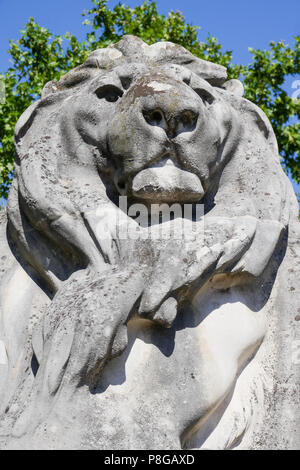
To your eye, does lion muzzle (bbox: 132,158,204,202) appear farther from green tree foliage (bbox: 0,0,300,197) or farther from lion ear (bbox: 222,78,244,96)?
green tree foliage (bbox: 0,0,300,197)

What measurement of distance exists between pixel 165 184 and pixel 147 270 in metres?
0.34

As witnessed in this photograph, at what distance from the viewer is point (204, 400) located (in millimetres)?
2432

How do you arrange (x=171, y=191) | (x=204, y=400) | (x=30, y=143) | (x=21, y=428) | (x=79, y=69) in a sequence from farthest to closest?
(x=79, y=69) → (x=30, y=143) → (x=171, y=191) → (x=204, y=400) → (x=21, y=428)

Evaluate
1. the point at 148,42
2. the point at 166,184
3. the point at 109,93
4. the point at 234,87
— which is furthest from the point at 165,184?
the point at 148,42

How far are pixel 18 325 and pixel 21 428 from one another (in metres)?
0.54

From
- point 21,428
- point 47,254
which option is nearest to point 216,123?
point 47,254

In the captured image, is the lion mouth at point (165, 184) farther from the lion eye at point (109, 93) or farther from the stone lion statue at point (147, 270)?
the lion eye at point (109, 93)

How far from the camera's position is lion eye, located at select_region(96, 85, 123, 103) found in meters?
2.85

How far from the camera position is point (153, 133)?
8.72ft

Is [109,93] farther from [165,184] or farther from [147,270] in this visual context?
[147,270]

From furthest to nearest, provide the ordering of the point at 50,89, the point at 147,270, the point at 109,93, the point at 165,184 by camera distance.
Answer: the point at 50,89 → the point at 109,93 → the point at 165,184 → the point at 147,270

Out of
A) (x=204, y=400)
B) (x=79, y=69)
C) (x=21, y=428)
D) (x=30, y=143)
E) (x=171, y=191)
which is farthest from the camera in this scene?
(x=79, y=69)

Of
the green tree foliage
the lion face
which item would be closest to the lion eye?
the lion face
